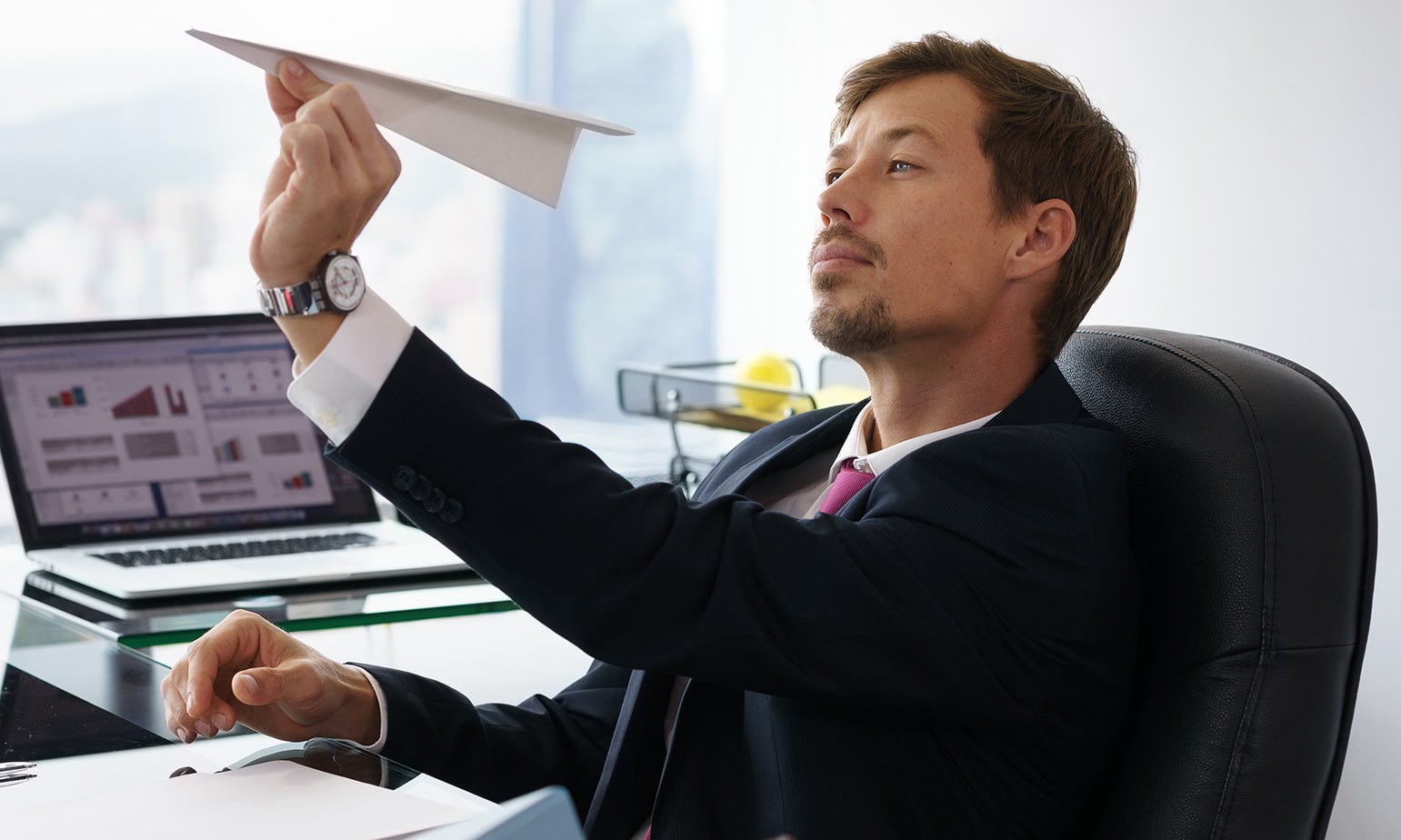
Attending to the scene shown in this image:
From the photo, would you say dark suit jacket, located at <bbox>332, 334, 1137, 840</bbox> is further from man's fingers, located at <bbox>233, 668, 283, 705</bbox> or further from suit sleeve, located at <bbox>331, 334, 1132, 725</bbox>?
man's fingers, located at <bbox>233, 668, 283, 705</bbox>

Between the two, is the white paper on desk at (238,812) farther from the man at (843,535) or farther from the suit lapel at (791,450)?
the suit lapel at (791,450)

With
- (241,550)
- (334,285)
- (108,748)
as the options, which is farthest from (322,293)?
(241,550)

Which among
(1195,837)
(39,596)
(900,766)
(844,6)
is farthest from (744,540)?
(844,6)

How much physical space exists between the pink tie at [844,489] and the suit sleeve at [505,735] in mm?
272

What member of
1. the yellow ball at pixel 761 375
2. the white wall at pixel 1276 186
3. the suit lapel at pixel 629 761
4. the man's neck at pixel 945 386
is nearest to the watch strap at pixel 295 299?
the suit lapel at pixel 629 761

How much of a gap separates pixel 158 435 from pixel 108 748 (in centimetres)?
91

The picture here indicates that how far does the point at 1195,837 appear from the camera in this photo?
84 centimetres

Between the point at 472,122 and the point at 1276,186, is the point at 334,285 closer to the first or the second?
the point at 472,122

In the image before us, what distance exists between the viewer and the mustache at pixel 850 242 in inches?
43.6

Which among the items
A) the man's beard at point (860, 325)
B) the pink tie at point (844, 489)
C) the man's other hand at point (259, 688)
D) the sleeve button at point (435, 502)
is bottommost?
the man's other hand at point (259, 688)

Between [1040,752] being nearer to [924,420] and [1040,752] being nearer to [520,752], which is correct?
[924,420]

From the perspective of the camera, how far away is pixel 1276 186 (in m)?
2.07

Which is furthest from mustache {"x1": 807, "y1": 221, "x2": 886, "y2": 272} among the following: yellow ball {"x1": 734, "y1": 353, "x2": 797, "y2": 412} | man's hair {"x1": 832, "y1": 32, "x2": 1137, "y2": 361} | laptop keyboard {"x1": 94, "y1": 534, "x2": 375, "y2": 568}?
yellow ball {"x1": 734, "y1": 353, "x2": 797, "y2": 412}

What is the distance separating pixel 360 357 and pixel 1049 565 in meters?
0.48
